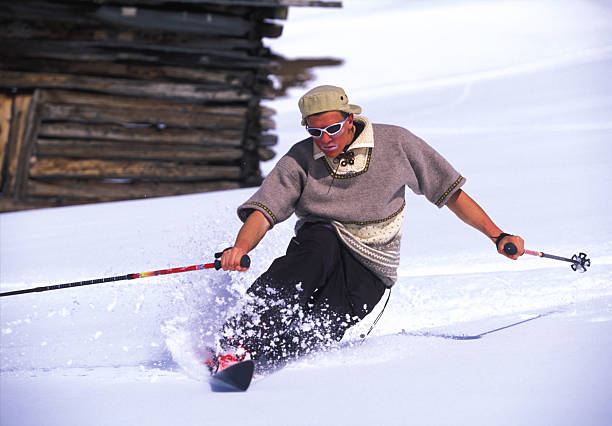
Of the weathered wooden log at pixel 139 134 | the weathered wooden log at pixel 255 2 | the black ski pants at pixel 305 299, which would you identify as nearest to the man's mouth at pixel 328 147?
the black ski pants at pixel 305 299

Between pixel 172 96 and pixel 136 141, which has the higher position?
pixel 172 96

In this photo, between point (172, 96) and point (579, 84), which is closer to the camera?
point (172, 96)

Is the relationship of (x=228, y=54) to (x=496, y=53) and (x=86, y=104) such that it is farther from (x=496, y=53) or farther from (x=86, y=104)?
(x=496, y=53)

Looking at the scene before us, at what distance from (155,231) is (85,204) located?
3.02 meters

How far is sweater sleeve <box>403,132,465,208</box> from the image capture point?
3.16 metres

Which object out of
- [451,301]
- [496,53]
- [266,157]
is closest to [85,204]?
[266,157]

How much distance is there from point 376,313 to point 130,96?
6.54 m

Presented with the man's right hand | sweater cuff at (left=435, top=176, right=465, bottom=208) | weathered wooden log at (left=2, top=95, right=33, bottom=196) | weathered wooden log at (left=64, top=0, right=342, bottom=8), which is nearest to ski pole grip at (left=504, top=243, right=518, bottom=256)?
sweater cuff at (left=435, top=176, right=465, bottom=208)

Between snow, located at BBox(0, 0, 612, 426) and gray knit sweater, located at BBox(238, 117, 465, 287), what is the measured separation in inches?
20.4

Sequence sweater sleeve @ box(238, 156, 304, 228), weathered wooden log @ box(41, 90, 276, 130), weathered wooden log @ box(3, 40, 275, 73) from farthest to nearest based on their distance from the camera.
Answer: weathered wooden log @ box(41, 90, 276, 130), weathered wooden log @ box(3, 40, 275, 73), sweater sleeve @ box(238, 156, 304, 228)

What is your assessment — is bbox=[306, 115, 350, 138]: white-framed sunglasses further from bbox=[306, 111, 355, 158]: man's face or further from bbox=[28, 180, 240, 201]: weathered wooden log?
bbox=[28, 180, 240, 201]: weathered wooden log

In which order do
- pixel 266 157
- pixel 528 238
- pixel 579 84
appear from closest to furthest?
pixel 528 238 → pixel 266 157 → pixel 579 84

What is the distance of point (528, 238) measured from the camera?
552 cm

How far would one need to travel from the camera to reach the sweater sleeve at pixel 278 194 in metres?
3.04
